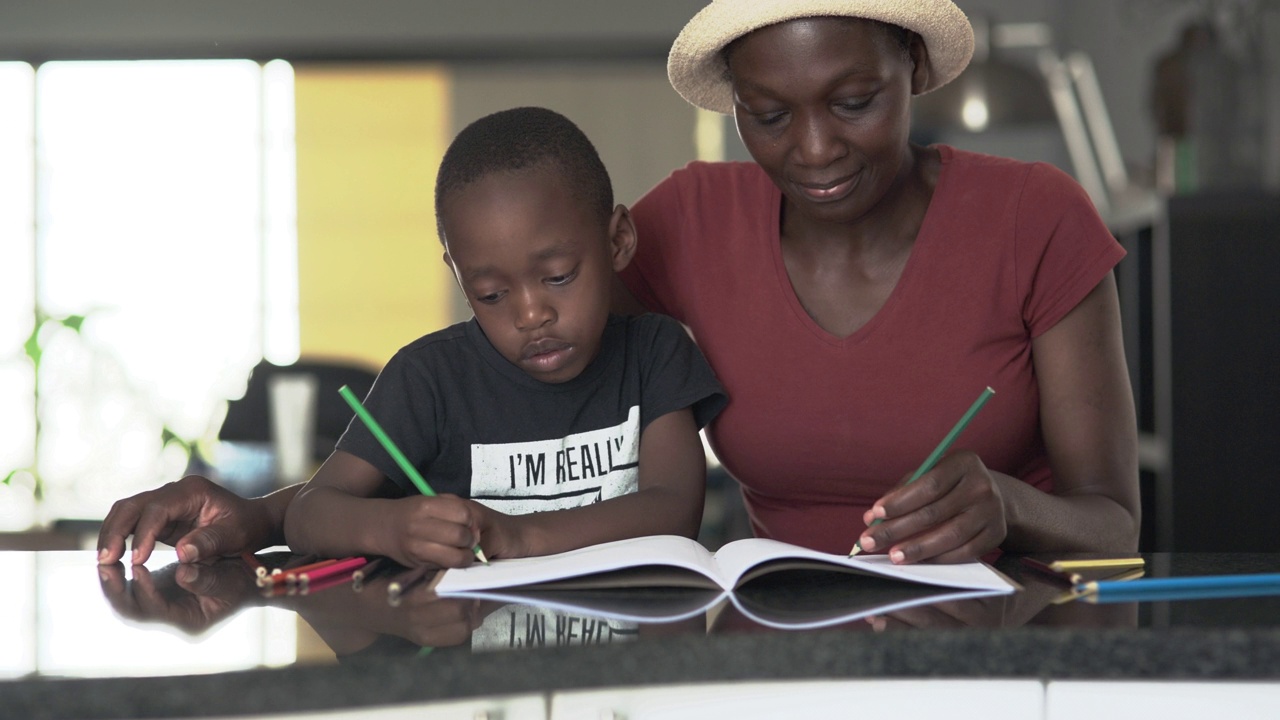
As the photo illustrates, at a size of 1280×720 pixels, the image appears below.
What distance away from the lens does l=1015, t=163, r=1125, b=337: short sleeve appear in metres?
1.27

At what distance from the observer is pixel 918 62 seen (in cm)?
129

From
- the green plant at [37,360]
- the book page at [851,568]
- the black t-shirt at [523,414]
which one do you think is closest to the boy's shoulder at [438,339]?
the black t-shirt at [523,414]

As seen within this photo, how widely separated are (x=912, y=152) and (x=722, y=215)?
0.77 ft

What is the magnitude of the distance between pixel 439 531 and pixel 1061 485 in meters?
0.67

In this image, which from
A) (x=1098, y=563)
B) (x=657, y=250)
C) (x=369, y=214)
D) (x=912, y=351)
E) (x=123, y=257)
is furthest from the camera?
(x=369, y=214)

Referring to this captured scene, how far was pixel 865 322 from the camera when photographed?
1375 mm

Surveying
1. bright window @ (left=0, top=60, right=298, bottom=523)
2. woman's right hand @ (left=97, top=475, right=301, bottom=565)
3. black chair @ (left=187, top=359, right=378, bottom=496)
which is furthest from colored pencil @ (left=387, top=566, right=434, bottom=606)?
bright window @ (left=0, top=60, right=298, bottom=523)

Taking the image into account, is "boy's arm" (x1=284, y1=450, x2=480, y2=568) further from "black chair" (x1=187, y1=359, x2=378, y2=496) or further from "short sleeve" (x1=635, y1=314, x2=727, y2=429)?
"black chair" (x1=187, y1=359, x2=378, y2=496)

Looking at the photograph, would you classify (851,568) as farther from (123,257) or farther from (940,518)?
(123,257)

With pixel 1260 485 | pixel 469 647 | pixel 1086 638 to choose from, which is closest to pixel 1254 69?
pixel 1260 485

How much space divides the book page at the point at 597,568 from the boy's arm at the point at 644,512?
0.15 feet

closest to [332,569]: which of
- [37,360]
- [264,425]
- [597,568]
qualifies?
[597,568]

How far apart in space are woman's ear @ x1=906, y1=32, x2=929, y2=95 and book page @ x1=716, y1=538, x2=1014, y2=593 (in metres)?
0.59

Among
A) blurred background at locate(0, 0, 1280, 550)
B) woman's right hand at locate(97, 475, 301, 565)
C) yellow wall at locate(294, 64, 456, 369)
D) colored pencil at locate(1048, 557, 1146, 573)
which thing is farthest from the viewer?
yellow wall at locate(294, 64, 456, 369)
